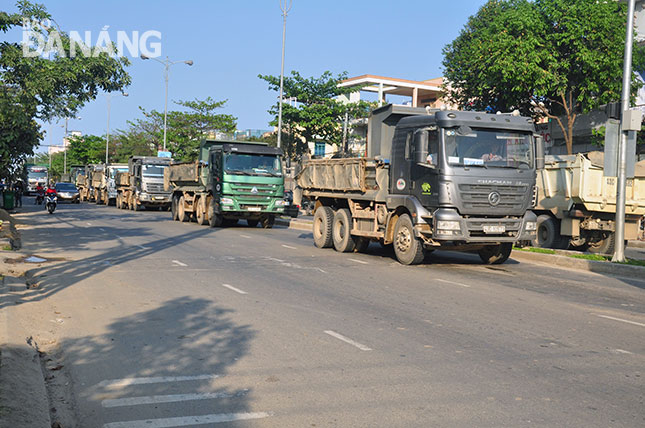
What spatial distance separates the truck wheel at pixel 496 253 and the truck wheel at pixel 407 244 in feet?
5.74

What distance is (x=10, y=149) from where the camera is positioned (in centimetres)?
2666

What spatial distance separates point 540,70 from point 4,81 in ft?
66.1

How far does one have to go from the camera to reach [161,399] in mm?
4887

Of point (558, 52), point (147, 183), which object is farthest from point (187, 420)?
point (147, 183)

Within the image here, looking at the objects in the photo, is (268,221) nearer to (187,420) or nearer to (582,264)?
(582,264)

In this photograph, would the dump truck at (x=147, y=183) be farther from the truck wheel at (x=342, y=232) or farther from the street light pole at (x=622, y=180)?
the street light pole at (x=622, y=180)

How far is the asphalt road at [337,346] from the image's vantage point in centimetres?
469

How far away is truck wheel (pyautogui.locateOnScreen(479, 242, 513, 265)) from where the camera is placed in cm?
1420

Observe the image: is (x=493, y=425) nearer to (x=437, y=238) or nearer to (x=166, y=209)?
(x=437, y=238)

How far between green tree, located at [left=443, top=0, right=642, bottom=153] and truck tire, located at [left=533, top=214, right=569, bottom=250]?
1141cm

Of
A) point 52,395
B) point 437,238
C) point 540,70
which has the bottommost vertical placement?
point 52,395

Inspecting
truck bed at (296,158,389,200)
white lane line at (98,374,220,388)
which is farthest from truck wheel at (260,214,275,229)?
white lane line at (98,374,220,388)

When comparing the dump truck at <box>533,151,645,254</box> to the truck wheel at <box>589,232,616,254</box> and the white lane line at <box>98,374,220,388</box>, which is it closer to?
the truck wheel at <box>589,232,616,254</box>

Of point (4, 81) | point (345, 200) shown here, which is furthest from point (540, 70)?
point (4, 81)
